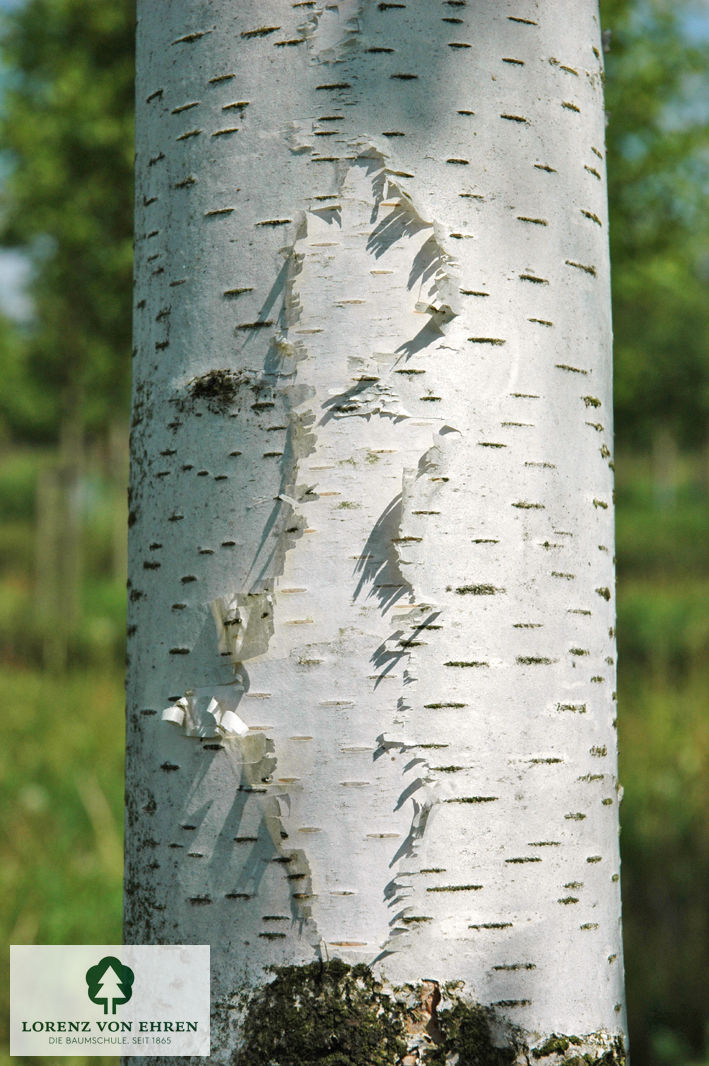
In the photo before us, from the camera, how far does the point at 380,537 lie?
80 cm

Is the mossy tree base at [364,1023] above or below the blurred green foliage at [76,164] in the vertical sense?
below

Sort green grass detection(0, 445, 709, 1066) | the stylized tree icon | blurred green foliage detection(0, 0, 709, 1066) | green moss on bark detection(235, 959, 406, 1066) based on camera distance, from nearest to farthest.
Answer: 1. green moss on bark detection(235, 959, 406, 1066)
2. the stylized tree icon
3. green grass detection(0, 445, 709, 1066)
4. blurred green foliage detection(0, 0, 709, 1066)

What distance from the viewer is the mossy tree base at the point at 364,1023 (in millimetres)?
781

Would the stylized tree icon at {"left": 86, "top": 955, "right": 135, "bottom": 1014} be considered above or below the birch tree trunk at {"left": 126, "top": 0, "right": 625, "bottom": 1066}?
Result: below

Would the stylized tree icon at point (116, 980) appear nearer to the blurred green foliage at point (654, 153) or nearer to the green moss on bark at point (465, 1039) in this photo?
the green moss on bark at point (465, 1039)

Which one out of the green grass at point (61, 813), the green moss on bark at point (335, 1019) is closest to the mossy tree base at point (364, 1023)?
the green moss on bark at point (335, 1019)

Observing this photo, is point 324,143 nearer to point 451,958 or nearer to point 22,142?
point 451,958

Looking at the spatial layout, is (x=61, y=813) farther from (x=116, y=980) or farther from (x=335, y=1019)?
(x=335, y=1019)

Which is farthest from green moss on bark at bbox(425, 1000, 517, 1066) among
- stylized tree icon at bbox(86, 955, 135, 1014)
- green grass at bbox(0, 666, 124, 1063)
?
green grass at bbox(0, 666, 124, 1063)

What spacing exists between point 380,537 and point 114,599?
8.42m

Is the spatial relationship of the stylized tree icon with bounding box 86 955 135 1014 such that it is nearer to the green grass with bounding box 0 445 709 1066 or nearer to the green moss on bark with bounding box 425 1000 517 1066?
the green moss on bark with bounding box 425 1000 517 1066

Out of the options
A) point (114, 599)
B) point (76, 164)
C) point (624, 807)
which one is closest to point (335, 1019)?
point (624, 807)

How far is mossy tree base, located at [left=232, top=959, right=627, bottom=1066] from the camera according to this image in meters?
0.78

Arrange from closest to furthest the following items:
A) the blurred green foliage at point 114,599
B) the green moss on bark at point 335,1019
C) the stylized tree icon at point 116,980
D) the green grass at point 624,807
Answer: the green moss on bark at point 335,1019 < the stylized tree icon at point 116,980 < the green grass at point 624,807 < the blurred green foliage at point 114,599
